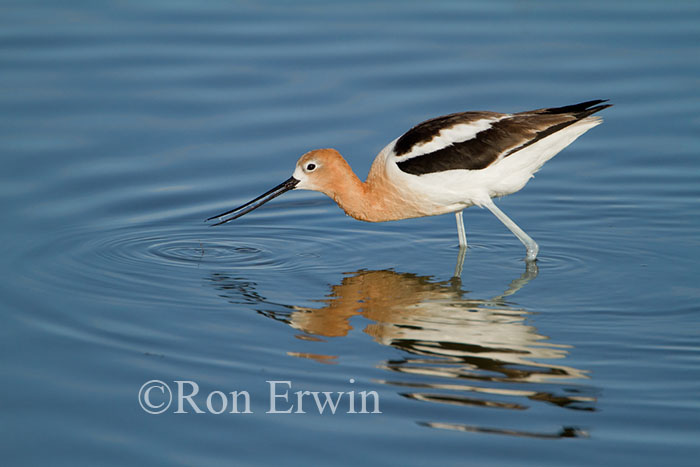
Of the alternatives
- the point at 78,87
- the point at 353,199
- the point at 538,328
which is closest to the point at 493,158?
the point at 353,199

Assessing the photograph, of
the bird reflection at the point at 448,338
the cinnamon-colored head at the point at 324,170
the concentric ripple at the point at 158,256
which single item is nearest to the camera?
the bird reflection at the point at 448,338

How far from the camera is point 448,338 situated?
675 cm

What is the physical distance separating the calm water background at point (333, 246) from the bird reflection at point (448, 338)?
0.02 m

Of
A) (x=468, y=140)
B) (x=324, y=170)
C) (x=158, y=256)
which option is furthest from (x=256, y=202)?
(x=468, y=140)

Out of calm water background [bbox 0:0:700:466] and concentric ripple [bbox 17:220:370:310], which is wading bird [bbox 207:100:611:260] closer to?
calm water background [bbox 0:0:700:466]

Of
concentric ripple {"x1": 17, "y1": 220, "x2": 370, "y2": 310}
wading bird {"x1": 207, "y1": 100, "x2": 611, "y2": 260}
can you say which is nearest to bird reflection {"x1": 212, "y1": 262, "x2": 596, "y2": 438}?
concentric ripple {"x1": 17, "y1": 220, "x2": 370, "y2": 310}

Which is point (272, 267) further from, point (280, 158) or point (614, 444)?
point (614, 444)

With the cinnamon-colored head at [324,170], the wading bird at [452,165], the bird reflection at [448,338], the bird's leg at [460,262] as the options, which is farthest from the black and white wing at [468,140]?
the bird reflection at [448,338]

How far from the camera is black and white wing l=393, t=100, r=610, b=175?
821cm

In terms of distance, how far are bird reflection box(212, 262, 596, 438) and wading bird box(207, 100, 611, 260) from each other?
697 mm

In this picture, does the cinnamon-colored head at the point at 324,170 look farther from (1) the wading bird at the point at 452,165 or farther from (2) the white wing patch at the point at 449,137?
(2) the white wing patch at the point at 449,137

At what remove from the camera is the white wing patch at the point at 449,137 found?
822cm

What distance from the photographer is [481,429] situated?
545 cm

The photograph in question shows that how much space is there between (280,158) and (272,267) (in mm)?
2550
